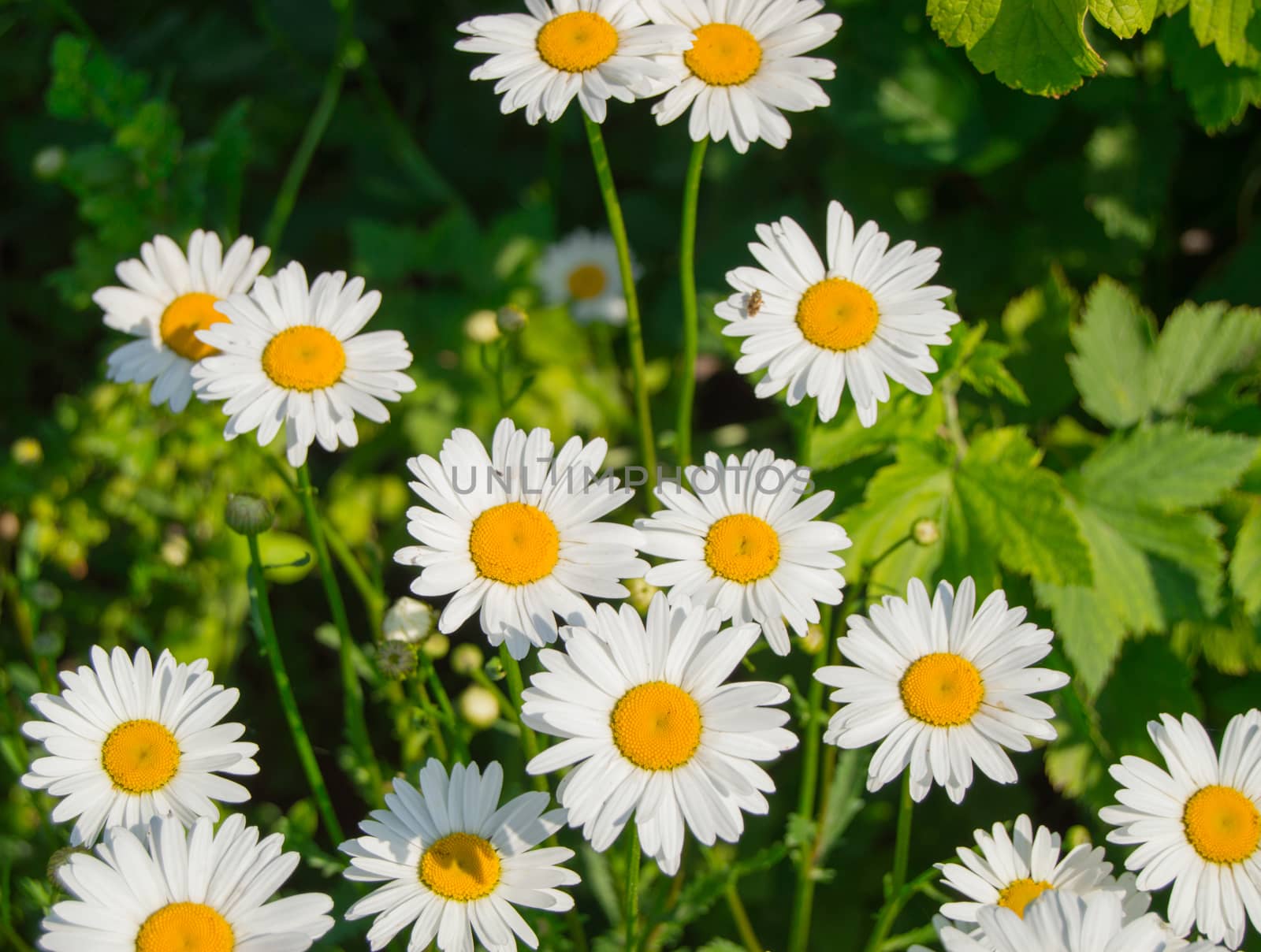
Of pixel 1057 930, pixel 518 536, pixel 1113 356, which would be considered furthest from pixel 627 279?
pixel 1057 930

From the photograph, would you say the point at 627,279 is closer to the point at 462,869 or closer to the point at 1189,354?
the point at 462,869

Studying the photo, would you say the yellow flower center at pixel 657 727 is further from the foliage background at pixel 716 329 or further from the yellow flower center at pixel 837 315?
the yellow flower center at pixel 837 315

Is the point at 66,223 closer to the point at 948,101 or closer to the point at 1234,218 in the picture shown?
the point at 948,101

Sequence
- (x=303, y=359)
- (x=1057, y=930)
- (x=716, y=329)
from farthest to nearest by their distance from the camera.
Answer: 1. (x=716, y=329)
2. (x=303, y=359)
3. (x=1057, y=930)

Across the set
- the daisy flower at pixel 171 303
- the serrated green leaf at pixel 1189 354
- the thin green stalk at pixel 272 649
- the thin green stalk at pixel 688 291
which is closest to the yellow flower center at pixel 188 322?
the daisy flower at pixel 171 303

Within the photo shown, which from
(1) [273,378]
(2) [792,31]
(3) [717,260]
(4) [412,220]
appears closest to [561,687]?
(1) [273,378]
